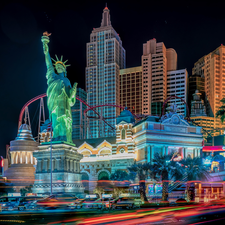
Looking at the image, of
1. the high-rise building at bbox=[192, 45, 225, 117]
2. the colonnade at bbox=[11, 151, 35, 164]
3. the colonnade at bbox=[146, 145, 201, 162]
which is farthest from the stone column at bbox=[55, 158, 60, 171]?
the high-rise building at bbox=[192, 45, 225, 117]

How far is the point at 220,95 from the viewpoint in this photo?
146625 mm

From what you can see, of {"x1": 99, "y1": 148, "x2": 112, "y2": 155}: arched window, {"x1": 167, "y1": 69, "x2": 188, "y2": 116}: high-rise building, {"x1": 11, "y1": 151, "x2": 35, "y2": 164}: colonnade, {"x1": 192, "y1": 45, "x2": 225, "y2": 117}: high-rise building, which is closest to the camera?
{"x1": 11, "y1": 151, "x2": 35, "y2": 164}: colonnade

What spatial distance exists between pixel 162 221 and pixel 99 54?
132787 millimetres

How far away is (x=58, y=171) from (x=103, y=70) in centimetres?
9581

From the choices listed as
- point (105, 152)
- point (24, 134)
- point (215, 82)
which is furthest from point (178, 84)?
point (24, 134)

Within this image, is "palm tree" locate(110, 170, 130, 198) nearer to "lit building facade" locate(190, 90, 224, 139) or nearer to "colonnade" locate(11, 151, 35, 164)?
"colonnade" locate(11, 151, 35, 164)

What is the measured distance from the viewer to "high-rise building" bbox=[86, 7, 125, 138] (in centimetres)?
14862

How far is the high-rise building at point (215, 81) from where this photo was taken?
5768 inches

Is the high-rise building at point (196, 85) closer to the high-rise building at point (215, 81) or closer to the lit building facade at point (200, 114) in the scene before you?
the high-rise building at point (215, 81)

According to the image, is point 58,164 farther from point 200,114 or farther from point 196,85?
point 196,85

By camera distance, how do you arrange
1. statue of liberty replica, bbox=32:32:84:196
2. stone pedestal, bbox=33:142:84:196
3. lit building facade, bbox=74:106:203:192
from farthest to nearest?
1. lit building facade, bbox=74:106:203:192
2. statue of liberty replica, bbox=32:32:84:196
3. stone pedestal, bbox=33:142:84:196

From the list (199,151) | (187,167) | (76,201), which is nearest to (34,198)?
(76,201)

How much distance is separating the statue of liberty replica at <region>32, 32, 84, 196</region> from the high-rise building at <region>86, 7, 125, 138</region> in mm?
84987

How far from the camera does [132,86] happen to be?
155 m
